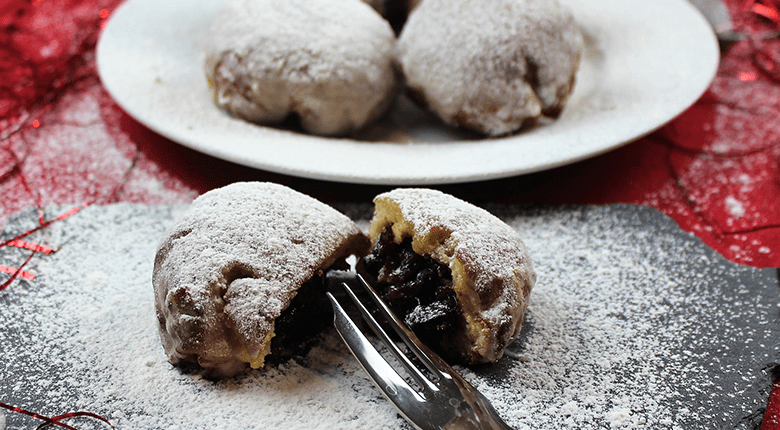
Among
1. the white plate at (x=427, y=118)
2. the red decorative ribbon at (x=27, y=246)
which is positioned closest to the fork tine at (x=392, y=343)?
the white plate at (x=427, y=118)

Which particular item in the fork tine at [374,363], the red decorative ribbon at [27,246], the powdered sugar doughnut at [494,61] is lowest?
the red decorative ribbon at [27,246]

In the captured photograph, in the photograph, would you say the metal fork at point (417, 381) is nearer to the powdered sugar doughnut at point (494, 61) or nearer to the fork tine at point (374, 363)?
the fork tine at point (374, 363)

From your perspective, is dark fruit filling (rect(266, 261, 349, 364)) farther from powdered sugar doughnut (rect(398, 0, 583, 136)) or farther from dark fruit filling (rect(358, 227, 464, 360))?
powdered sugar doughnut (rect(398, 0, 583, 136))

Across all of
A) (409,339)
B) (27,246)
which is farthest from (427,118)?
(27,246)

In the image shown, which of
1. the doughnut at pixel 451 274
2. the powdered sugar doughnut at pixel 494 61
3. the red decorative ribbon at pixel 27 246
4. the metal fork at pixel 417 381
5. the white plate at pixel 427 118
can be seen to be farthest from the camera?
the powdered sugar doughnut at pixel 494 61

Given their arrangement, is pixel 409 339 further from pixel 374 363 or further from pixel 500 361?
pixel 500 361

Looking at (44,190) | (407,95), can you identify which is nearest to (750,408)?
(407,95)
